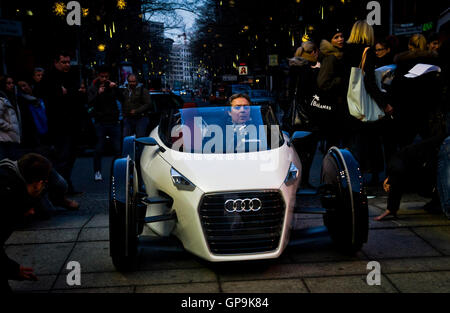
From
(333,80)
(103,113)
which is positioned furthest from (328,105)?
(103,113)

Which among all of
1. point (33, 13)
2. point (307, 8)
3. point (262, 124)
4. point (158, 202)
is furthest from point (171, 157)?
point (307, 8)

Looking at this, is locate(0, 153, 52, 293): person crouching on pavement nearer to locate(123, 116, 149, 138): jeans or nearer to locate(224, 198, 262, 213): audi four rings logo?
locate(224, 198, 262, 213): audi four rings logo

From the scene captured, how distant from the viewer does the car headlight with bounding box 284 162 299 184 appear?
423cm

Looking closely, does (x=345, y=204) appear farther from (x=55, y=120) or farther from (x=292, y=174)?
(x=55, y=120)

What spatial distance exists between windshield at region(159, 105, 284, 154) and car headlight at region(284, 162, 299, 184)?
1.11 feet

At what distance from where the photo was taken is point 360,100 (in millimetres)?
6758

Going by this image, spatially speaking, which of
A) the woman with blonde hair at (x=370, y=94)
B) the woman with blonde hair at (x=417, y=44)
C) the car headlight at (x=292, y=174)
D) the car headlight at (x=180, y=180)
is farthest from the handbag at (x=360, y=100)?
the car headlight at (x=180, y=180)

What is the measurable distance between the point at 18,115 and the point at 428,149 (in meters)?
4.93

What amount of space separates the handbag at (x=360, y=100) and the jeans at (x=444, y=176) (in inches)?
67.2

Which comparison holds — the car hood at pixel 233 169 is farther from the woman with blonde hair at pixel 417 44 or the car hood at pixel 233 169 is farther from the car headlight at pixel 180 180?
the woman with blonde hair at pixel 417 44

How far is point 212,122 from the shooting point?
16.2ft

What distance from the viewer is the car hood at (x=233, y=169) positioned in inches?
157

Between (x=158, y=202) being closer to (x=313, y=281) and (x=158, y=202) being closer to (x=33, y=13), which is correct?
(x=313, y=281)

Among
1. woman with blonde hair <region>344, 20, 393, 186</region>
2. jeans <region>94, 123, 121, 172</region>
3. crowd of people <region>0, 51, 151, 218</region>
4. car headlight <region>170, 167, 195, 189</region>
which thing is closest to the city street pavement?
car headlight <region>170, 167, 195, 189</region>
